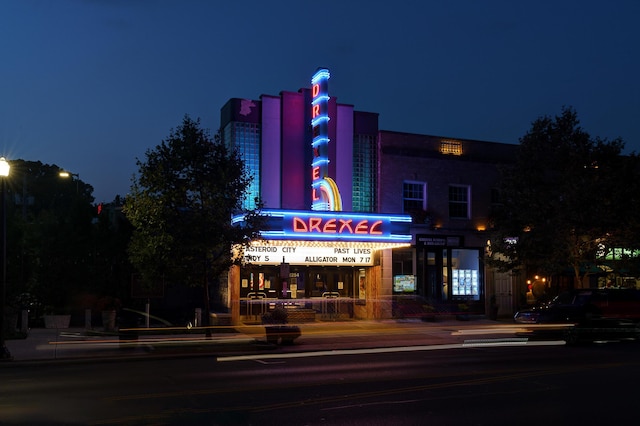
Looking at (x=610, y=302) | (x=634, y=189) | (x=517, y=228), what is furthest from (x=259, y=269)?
(x=634, y=189)

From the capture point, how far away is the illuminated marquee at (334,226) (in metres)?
27.2

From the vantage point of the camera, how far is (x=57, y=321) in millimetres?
27766

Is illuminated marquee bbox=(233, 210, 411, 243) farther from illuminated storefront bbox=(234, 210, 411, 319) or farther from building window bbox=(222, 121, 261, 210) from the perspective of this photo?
building window bbox=(222, 121, 261, 210)

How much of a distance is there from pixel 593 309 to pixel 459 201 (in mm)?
10702

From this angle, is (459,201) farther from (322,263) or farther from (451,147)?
(322,263)

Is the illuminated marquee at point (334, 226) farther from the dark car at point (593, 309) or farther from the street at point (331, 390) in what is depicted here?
the street at point (331, 390)

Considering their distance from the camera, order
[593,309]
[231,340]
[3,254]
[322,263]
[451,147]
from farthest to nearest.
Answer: [451,147] < [322,263] < [593,309] < [231,340] < [3,254]

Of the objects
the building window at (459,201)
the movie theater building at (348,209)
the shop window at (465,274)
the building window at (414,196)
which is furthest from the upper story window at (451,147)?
the shop window at (465,274)

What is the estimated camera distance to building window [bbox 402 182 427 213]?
32188 millimetres

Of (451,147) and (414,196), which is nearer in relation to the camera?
(414,196)

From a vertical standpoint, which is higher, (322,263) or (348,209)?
(348,209)

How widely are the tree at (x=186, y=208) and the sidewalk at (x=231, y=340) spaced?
2572 millimetres

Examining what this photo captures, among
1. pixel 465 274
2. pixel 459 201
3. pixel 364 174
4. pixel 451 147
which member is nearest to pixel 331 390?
pixel 364 174

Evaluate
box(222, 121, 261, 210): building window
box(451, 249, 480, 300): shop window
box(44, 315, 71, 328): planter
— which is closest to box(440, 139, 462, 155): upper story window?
box(451, 249, 480, 300): shop window
